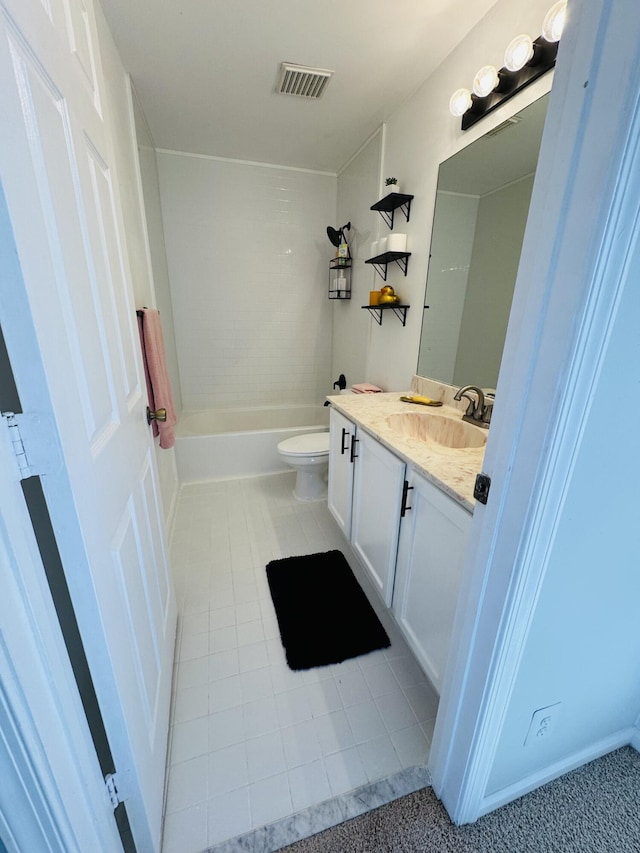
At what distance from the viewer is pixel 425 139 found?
73.5 inches

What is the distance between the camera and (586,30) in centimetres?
49

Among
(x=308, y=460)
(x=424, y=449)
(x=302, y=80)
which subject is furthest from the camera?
(x=308, y=460)

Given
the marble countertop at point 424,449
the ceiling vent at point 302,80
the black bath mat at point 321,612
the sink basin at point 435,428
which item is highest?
the ceiling vent at point 302,80

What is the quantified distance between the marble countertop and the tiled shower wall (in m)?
1.62

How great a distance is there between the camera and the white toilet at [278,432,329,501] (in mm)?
2471

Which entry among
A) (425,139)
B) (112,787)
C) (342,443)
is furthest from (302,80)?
(112,787)

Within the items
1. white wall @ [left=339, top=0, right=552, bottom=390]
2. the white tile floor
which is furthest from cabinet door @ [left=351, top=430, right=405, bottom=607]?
white wall @ [left=339, top=0, right=552, bottom=390]

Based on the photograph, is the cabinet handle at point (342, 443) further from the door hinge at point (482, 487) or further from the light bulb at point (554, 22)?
the light bulb at point (554, 22)

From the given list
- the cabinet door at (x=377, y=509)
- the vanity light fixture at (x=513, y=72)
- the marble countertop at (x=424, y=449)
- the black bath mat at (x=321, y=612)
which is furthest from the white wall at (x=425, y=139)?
the black bath mat at (x=321, y=612)

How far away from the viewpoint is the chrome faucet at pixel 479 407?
→ 1.56 m

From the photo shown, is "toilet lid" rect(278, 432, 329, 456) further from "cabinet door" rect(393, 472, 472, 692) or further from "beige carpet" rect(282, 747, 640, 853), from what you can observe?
"beige carpet" rect(282, 747, 640, 853)

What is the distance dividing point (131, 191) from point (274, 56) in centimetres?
99

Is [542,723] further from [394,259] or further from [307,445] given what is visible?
[394,259]

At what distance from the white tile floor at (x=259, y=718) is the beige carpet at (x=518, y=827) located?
0.32 feet
